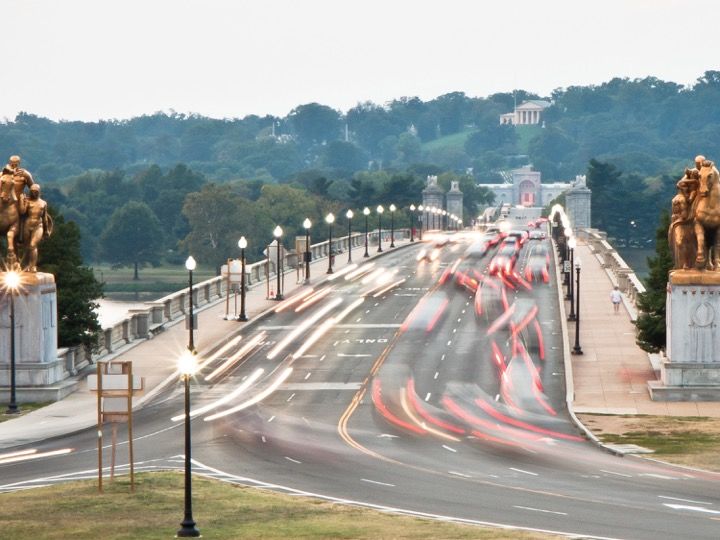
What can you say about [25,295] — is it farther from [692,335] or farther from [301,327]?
[692,335]

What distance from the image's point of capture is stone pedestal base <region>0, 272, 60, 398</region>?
68.8 meters

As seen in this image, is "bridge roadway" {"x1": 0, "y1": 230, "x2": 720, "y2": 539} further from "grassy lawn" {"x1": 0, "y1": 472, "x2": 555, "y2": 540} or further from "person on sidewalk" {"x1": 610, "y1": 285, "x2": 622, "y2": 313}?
"grassy lawn" {"x1": 0, "y1": 472, "x2": 555, "y2": 540}

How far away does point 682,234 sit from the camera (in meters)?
68.2

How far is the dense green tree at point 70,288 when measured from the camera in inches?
2985

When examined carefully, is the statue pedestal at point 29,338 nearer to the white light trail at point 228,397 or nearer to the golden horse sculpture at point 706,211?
the white light trail at point 228,397

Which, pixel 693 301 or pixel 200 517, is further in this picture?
pixel 693 301

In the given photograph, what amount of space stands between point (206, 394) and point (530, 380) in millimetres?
13669

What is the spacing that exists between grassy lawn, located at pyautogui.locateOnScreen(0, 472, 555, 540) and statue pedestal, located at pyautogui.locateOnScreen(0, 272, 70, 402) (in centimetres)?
2191

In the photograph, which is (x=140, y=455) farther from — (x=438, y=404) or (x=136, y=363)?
(x=136, y=363)

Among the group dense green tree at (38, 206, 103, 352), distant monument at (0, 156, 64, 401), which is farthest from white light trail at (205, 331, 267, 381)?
distant monument at (0, 156, 64, 401)

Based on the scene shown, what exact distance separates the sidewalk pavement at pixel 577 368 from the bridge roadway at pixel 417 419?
145 mm

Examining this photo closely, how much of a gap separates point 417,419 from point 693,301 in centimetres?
1268

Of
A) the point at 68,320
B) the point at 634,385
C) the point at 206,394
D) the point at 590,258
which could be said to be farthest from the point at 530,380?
the point at 590,258

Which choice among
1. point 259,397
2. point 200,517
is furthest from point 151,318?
point 200,517
